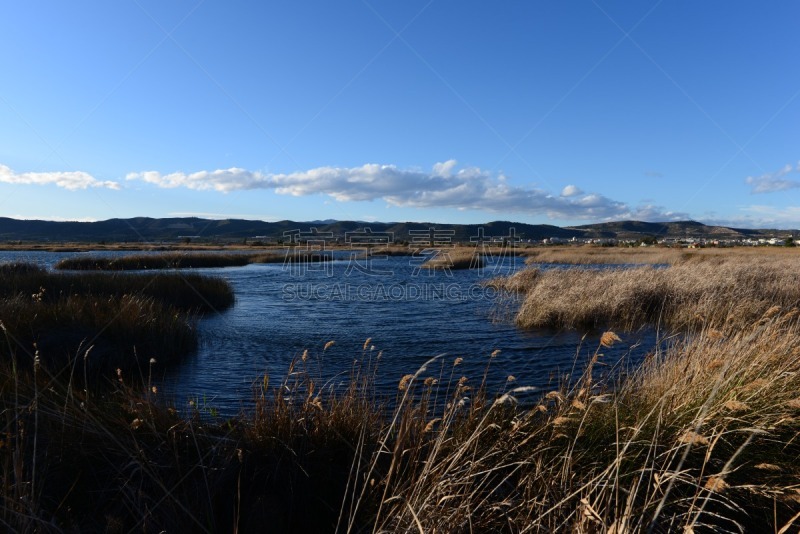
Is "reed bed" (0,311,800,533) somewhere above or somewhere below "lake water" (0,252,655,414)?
above

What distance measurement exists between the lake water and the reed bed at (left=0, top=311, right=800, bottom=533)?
3.99 ft

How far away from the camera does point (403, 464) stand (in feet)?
14.5

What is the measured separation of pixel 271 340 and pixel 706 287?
1594 centimetres

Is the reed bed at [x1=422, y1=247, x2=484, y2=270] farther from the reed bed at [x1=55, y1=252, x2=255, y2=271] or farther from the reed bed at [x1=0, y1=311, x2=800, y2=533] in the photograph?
the reed bed at [x1=0, y1=311, x2=800, y2=533]

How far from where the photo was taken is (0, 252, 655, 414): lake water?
10602 millimetres

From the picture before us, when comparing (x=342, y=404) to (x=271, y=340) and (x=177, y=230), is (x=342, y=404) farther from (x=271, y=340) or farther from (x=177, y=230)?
(x=177, y=230)

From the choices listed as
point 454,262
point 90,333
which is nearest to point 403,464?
point 90,333

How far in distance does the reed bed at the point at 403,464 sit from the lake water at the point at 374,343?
1217mm

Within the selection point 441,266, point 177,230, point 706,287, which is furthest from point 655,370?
point 177,230

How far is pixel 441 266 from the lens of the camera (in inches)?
1845

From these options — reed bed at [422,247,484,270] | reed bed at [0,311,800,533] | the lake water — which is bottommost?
the lake water

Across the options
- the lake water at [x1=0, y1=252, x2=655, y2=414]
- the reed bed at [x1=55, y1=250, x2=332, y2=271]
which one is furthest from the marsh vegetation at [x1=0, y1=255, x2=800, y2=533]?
the reed bed at [x1=55, y1=250, x2=332, y2=271]

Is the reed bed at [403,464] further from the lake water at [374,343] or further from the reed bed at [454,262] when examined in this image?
the reed bed at [454,262]

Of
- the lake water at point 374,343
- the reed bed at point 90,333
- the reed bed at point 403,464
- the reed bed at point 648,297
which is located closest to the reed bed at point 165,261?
the lake water at point 374,343
